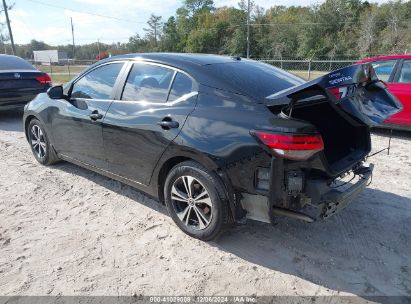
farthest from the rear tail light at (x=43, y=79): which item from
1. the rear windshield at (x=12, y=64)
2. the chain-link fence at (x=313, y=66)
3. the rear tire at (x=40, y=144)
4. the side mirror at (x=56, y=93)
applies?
the chain-link fence at (x=313, y=66)

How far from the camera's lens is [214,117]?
3207 millimetres

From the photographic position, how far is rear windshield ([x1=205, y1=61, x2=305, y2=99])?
324 cm

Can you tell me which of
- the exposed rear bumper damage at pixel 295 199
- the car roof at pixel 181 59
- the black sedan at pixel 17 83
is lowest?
the exposed rear bumper damage at pixel 295 199

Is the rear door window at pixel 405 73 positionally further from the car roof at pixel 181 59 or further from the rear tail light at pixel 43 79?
the rear tail light at pixel 43 79

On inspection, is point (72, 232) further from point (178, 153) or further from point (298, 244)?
point (298, 244)

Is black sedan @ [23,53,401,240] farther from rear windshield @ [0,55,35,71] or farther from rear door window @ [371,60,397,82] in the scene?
rear windshield @ [0,55,35,71]

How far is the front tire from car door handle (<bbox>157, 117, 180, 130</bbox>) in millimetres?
351

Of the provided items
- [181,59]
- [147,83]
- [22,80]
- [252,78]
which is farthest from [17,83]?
[252,78]

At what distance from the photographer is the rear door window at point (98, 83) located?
425 centimetres

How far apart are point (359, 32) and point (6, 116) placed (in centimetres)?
4638

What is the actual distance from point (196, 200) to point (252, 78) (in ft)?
4.04

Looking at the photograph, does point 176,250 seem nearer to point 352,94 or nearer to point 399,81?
point 352,94

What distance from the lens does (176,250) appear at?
3393mm

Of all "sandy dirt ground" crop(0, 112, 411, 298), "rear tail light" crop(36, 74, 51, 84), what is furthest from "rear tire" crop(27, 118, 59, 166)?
"rear tail light" crop(36, 74, 51, 84)
